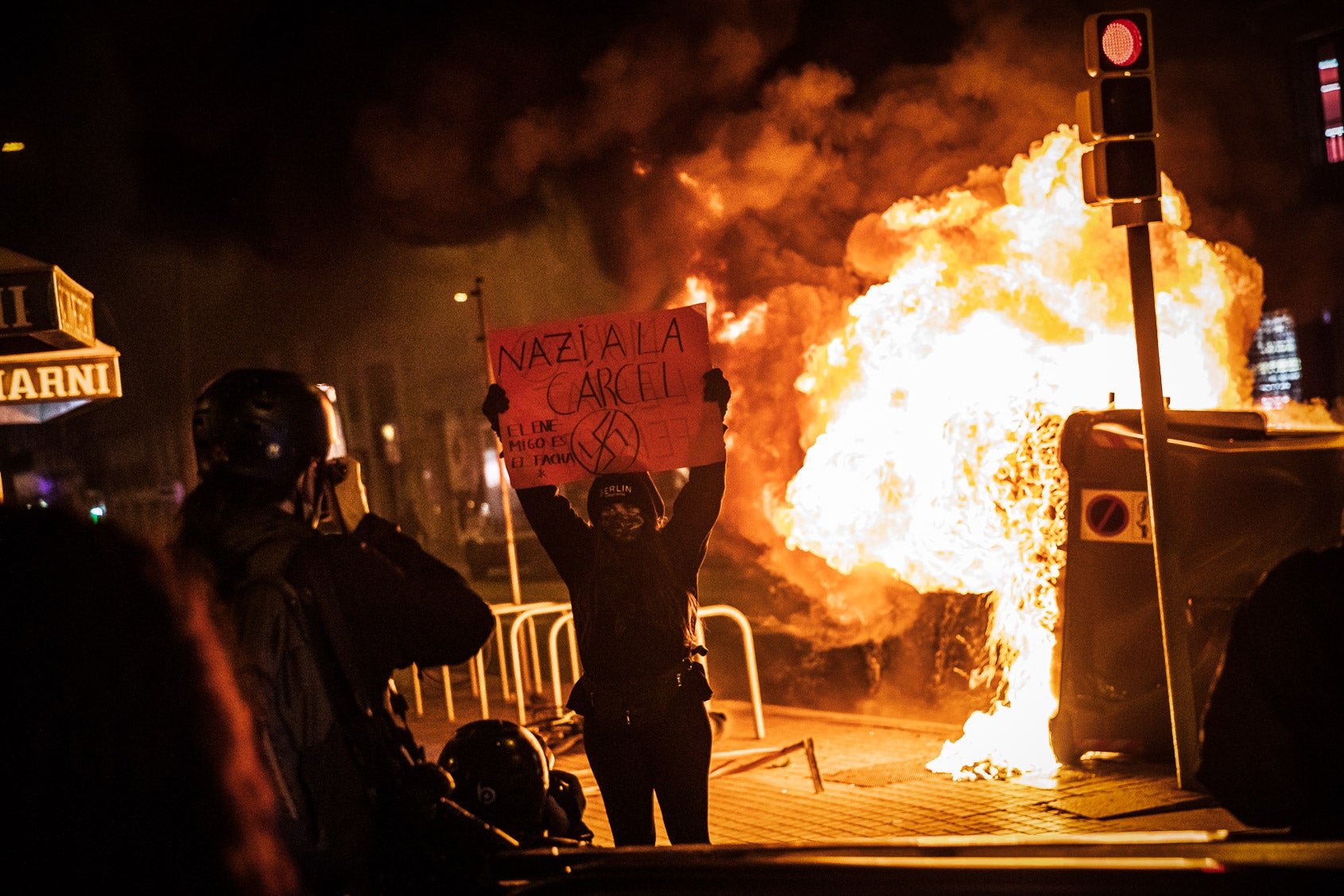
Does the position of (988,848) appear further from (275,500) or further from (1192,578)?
(1192,578)

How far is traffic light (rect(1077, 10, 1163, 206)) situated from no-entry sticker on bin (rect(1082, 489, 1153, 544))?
1692 millimetres

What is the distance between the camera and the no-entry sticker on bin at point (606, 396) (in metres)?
4.48

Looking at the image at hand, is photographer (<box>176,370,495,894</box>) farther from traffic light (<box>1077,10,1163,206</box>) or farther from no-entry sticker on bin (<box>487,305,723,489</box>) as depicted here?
traffic light (<box>1077,10,1163,206</box>)

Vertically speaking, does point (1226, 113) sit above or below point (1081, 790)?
above

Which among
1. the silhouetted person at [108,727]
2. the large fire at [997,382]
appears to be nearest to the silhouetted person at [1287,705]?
the silhouetted person at [108,727]

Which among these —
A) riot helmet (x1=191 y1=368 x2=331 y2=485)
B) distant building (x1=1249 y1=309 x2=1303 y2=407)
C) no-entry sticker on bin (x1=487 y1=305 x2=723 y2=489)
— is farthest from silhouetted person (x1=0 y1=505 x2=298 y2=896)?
distant building (x1=1249 y1=309 x2=1303 y2=407)

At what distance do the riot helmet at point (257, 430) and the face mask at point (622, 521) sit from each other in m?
1.50

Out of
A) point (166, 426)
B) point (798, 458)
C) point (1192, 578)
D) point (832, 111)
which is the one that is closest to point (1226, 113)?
point (832, 111)

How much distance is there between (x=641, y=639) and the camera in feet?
13.5

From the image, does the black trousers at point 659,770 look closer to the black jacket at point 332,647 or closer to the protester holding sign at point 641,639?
the protester holding sign at point 641,639

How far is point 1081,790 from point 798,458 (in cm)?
559

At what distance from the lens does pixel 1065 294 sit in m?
8.66


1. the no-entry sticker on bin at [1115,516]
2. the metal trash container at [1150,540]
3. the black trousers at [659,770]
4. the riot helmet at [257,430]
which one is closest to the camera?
the riot helmet at [257,430]

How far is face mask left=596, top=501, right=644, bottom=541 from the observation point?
4.32m
